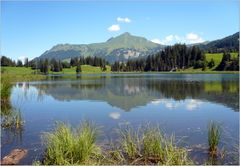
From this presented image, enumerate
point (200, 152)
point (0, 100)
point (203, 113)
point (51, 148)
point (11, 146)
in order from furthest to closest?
point (0, 100) → point (203, 113) → point (11, 146) → point (200, 152) → point (51, 148)

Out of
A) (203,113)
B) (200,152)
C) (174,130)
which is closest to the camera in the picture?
(200,152)

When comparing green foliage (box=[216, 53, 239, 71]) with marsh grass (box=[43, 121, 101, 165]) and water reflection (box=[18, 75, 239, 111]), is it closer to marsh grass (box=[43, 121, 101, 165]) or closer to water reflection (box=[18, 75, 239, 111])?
water reflection (box=[18, 75, 239, 111])

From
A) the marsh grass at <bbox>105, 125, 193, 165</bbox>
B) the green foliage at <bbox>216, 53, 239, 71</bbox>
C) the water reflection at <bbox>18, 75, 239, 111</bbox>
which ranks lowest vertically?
the water reflection at <bbox>18, 75, 239, 111</bbox>

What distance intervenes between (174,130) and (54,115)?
11.6m

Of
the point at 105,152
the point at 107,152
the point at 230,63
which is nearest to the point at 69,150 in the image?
the point at 105,152

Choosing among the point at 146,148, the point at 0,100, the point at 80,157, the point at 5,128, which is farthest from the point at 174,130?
the point at 0,100

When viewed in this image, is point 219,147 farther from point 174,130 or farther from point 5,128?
point 5,128

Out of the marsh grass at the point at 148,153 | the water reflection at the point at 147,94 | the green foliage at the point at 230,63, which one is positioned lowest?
the water reflection at the point at 147,94

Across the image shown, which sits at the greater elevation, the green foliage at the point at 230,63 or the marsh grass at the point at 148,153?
the green foliage at the point at 230,63

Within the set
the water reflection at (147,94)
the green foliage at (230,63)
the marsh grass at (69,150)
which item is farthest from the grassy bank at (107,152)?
the green foliage at (230,63)

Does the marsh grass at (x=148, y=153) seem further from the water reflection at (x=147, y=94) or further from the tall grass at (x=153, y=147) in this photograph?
the water reflection at (x=147, y=94)

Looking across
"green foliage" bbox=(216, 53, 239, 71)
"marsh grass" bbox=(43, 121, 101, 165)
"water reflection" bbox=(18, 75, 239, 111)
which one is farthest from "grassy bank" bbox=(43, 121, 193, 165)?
"green foliage" bbox=(216, 53, 239, 71)

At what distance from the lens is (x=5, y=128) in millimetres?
20312

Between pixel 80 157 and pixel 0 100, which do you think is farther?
pixel 0 100
